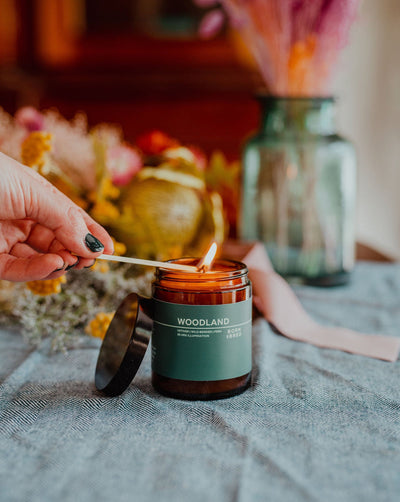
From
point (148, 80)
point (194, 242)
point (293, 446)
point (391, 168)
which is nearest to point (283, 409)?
point (293, 446)

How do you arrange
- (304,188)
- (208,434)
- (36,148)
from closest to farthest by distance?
(208,434), (36,148), (304,188)

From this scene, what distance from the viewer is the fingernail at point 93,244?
616 millimetres

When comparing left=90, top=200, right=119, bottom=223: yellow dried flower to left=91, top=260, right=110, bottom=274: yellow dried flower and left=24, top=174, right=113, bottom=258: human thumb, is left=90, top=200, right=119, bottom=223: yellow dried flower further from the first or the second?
left=24, top=174, right=113, bottom=258: human thumb

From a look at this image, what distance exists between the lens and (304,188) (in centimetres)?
112

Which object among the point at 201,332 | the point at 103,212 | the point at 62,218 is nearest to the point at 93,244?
the point at 62,218

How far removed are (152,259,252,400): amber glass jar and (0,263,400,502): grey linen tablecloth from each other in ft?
0.07

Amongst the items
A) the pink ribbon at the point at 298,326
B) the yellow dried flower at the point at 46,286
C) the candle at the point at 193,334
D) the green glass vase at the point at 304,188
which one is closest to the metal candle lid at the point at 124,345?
the candle at the point at 193,334

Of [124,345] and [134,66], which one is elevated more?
[134,66]

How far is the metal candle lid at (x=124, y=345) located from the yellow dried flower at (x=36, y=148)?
0.30 m

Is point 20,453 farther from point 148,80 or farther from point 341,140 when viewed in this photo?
point 148,80

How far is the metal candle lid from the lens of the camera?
610 mm

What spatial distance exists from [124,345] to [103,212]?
0.36 metres

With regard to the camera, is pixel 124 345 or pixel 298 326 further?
pixel 298 326

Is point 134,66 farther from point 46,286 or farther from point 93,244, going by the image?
point 93,244
